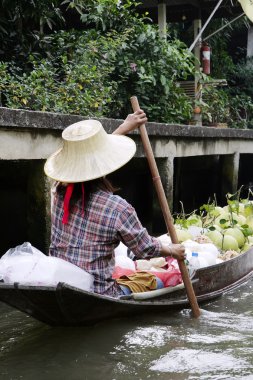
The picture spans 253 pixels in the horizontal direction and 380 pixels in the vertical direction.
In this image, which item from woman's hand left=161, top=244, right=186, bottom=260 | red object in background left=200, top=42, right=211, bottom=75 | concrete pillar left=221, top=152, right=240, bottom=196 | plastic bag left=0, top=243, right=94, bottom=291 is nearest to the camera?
plastic bag left=0, top=243, right=94, bottom=291

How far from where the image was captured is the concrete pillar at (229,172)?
9914mm

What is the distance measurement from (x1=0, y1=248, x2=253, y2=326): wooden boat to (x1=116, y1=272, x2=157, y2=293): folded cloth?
5.3 inches

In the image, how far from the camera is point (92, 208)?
3420 millimetres

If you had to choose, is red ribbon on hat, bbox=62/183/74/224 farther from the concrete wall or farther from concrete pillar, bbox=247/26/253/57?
concrete pillar, bbox=247/26/253/57

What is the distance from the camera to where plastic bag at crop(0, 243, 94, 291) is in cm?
324

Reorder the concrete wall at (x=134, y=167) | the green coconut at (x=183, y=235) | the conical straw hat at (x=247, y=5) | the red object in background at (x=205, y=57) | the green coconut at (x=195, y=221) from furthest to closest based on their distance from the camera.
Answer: the red object in background at (x=205, y=57) < the conical straw hat at (x=247, y=5) < the green coconut at (x=195, y=221) < the green coconut at (x=183, y=235) < the concrete wall at (x=134, y=167)

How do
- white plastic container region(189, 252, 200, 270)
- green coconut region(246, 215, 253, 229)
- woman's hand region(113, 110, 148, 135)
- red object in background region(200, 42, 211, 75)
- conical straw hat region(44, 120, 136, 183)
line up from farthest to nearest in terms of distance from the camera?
1. red object in background region(200, 42, 211, 75)
2. green coconut region(246, 215, 253, 229)
3. white plastic container region(189, 252, 200, 270)
4. woman's hand region(113, 110, 148, 135)
5. conical straw hat region(44, 120, 136, 183)

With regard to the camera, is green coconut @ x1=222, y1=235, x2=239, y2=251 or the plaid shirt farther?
green coconut @ x1=222, y1=235, x2=239, y2=251

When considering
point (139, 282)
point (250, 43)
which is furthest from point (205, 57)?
point (139, 282)

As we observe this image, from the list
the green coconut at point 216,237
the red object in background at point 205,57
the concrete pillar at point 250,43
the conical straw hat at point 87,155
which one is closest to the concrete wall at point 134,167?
the conical straw hat at point 87,155

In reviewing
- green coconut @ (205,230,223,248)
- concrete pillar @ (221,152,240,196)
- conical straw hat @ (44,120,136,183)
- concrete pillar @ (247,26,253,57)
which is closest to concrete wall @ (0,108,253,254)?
concrete pillar @ (221,152,240,196)

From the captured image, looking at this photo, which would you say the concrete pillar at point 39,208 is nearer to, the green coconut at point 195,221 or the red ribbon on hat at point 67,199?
the red ribbon on hat at point 67,199

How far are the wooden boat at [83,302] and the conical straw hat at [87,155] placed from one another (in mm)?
700

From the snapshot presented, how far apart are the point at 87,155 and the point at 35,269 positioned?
2.49 feet
